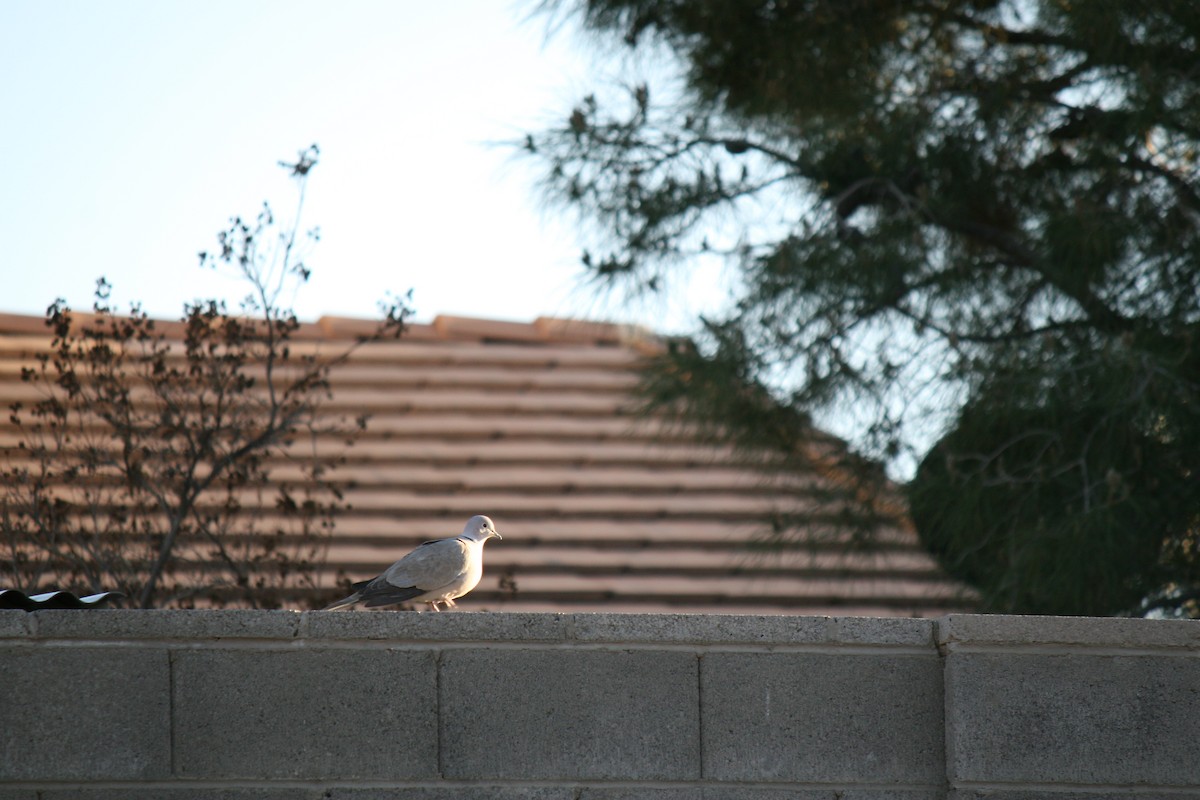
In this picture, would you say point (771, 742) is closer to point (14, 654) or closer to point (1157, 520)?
point (14, 654)

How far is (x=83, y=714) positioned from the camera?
112 inches

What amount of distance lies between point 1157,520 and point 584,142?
279 cm

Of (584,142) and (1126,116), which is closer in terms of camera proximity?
(1126,116)

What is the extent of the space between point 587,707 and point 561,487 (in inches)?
185

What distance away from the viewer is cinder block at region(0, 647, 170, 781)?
284 cm

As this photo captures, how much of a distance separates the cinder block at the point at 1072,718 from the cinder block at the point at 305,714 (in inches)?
46.8

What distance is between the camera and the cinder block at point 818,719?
2938mm

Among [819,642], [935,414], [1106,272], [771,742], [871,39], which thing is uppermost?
[871,39]

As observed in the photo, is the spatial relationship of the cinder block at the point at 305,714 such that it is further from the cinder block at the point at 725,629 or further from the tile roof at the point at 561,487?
the tile roof at the point at 561,487

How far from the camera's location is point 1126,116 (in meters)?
5.14

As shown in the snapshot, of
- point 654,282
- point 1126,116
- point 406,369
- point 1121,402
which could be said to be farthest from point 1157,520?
point 406,369

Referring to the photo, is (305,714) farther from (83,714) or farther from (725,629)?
(725,629)

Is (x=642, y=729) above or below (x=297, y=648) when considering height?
below

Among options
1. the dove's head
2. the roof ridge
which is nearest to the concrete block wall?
the dove's head
